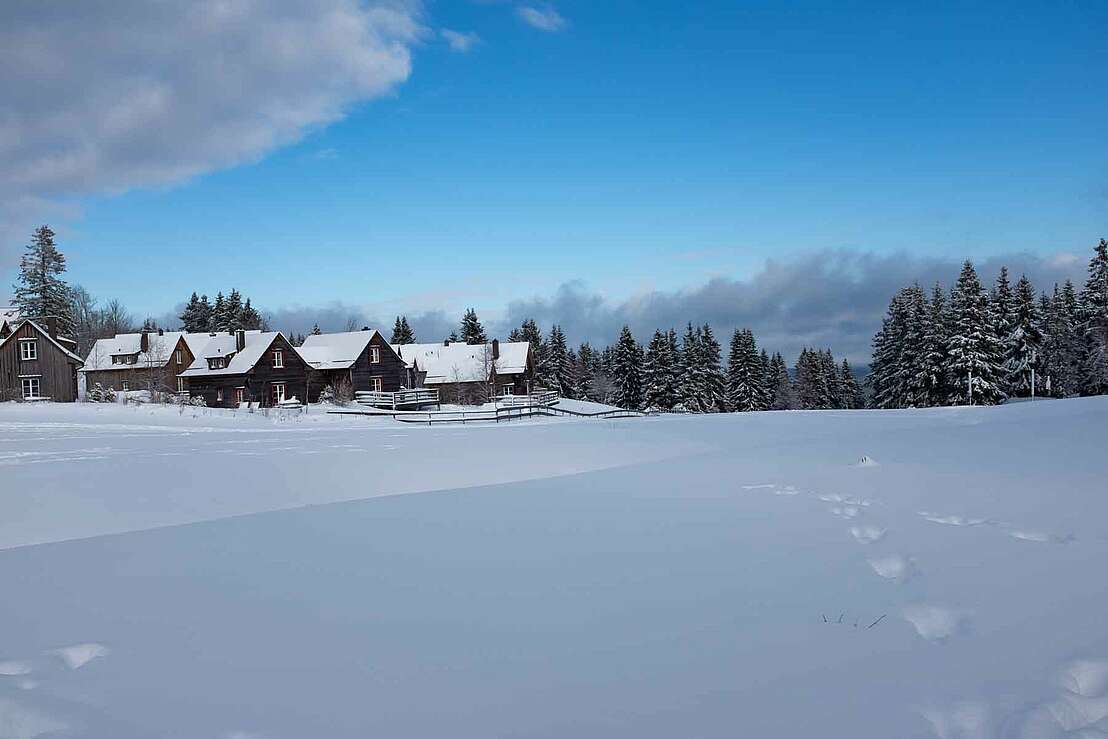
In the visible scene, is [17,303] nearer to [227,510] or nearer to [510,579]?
[227,510]

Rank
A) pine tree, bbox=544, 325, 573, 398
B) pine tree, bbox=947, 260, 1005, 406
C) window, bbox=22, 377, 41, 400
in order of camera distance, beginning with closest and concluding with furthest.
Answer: pine tree, bbox=947, 260, 1005, 406, window, bbox=22, 377, 41, 400, pine tree, bbox=544, 325, 573, 398

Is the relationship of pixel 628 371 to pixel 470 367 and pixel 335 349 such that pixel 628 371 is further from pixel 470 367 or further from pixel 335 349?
pixel 335 349

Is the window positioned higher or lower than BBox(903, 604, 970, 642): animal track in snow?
higher

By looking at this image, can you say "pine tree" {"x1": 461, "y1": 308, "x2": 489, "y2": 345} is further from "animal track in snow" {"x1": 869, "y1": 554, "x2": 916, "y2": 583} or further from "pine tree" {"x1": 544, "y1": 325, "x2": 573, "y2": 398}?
"animal track in snow" {"x1": 869, "y1": 554, "x2": 916, "y2": 583}

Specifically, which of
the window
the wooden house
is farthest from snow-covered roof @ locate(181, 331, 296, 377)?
the window

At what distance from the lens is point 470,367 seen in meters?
64.4

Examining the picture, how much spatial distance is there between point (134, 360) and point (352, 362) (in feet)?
63.6

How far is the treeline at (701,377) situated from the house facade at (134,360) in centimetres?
3598

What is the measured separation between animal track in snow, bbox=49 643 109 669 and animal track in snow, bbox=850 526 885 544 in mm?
6288

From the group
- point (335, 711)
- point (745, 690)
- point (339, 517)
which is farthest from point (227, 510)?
point (745, 690)

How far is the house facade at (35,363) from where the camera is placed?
46.7m

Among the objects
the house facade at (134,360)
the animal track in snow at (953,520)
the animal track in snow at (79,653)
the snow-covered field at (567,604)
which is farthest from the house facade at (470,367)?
the animal track in snow at (79,653)

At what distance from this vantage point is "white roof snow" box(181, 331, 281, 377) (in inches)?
2112

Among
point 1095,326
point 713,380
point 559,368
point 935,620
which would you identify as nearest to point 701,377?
point 713,380
